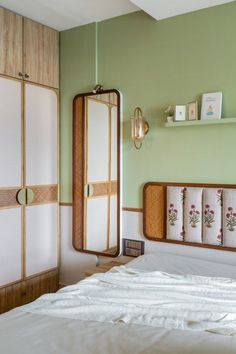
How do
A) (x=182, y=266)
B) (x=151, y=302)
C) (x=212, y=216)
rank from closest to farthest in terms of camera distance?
(x=151, y=302) < (x=182, y=266) < (x=212, y=216)

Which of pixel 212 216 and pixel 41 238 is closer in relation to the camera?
pixel 212 216

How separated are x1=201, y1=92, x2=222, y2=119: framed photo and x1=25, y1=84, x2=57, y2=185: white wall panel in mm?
1373

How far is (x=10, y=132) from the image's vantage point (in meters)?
2.79

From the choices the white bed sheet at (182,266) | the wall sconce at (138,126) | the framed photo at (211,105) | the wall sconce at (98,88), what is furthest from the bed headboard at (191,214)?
the wall sconce at (98,88)

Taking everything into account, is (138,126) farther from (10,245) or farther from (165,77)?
(10,245)

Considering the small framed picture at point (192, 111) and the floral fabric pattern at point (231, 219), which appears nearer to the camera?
the floral fabric pattern at point (231, 219)

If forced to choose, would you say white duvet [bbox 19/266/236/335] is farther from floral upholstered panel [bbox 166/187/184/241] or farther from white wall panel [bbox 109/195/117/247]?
white wall panel [bbox 109/195/117/247]

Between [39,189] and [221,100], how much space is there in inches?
65.2

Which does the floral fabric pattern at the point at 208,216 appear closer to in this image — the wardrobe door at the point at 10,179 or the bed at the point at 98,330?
the bed at the point at 98,330

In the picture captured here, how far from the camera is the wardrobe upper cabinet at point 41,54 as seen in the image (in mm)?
2922

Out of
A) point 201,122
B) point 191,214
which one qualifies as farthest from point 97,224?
point 201,122

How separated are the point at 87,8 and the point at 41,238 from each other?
1937mm

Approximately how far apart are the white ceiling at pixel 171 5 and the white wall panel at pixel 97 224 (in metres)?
1.48

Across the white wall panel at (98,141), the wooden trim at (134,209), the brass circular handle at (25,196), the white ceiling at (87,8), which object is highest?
the white ceiling at (87,8)
